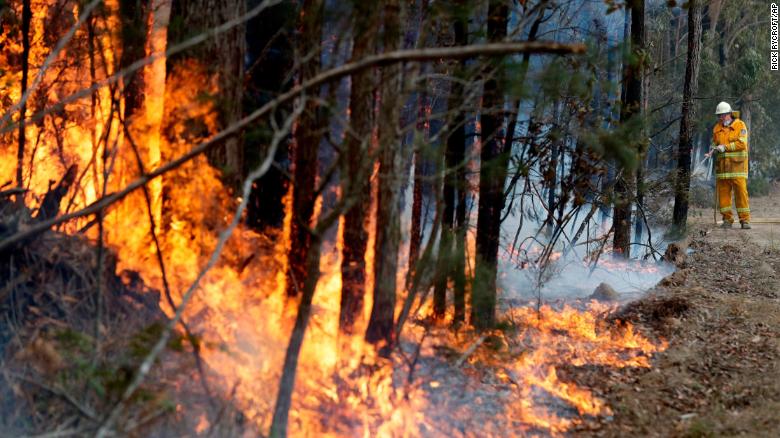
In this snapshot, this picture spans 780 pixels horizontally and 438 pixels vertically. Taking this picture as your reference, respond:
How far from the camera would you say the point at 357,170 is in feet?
18.1

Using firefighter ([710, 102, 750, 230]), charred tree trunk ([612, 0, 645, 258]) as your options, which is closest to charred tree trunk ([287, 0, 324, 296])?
charred tree trunk ([612, 0, 645, 258])

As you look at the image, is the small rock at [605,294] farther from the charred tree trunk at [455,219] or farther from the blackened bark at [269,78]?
the blackened bark at [269,78]

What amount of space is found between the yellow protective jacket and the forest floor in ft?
10.8

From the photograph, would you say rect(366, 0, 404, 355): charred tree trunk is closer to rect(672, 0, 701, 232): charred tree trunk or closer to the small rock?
the small rock

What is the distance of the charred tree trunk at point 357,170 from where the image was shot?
5414mm

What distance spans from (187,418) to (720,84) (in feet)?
89.7

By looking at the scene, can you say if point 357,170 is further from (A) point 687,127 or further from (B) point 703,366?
(A) point 687,127

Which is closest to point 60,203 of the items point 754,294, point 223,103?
point 223,103

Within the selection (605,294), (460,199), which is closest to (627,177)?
(605,294)

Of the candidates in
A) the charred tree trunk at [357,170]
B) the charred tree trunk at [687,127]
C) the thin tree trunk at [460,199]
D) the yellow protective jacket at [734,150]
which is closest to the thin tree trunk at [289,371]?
the charred tree trunk at [357,170]

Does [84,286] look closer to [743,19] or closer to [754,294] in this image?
[754,294]

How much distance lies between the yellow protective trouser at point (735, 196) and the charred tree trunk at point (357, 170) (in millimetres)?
10131

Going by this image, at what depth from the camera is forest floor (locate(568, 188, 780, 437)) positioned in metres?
6.42

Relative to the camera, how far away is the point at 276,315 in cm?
653
